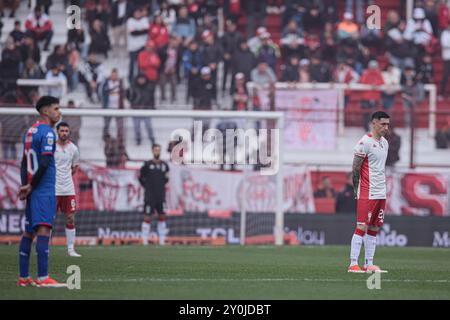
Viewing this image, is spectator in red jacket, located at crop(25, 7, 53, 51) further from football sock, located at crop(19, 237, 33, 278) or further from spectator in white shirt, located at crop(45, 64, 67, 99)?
football sock, located at crop(19, 237, 33, 278)

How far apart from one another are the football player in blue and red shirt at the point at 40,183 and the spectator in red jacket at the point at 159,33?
18.0m

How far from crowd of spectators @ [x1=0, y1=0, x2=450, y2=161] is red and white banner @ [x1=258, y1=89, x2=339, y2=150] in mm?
909

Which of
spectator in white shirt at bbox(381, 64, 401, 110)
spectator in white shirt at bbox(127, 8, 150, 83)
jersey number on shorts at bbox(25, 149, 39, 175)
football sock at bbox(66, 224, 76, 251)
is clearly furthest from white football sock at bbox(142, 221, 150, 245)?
jersey number on shorts at bbox(25, 149, 39, 175)

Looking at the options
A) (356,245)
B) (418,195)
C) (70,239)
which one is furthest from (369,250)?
(418,195)

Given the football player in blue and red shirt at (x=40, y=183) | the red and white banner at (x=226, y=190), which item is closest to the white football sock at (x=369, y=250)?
the football player in blue and red shirt at (x=40, y=183)

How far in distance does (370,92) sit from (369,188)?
14.0 m

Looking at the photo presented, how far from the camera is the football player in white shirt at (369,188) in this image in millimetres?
→ 14828

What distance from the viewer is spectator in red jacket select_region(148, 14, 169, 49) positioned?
29.6 metres

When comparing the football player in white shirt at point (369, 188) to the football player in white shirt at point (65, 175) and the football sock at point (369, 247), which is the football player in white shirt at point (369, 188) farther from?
the football player in white shirt at point (65, 175)

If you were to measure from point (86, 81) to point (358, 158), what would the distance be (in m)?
14.7

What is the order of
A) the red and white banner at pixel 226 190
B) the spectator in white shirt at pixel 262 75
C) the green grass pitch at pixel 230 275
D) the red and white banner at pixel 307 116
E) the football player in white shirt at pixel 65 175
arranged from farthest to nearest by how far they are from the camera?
1. the spectator in white shirt at pixel 262 75
2. the red and white banner at pixel 307 116
3. the red and white banner at pixel 226 190
4. the football player in white shirt at pixel 65 175
5. the green grass pitch at pixel 230 275

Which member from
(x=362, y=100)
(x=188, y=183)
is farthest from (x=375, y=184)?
(x=362, y=100)

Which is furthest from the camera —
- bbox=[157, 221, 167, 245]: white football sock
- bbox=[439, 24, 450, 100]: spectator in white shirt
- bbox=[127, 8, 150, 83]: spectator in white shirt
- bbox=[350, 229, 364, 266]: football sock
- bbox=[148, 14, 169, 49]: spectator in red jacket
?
bbox=[439, 24, 450, 100]: spectator in white shirt

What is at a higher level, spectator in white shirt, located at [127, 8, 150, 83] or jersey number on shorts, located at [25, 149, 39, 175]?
spectator in white shirt, located at [127, 8, 150, 83]
